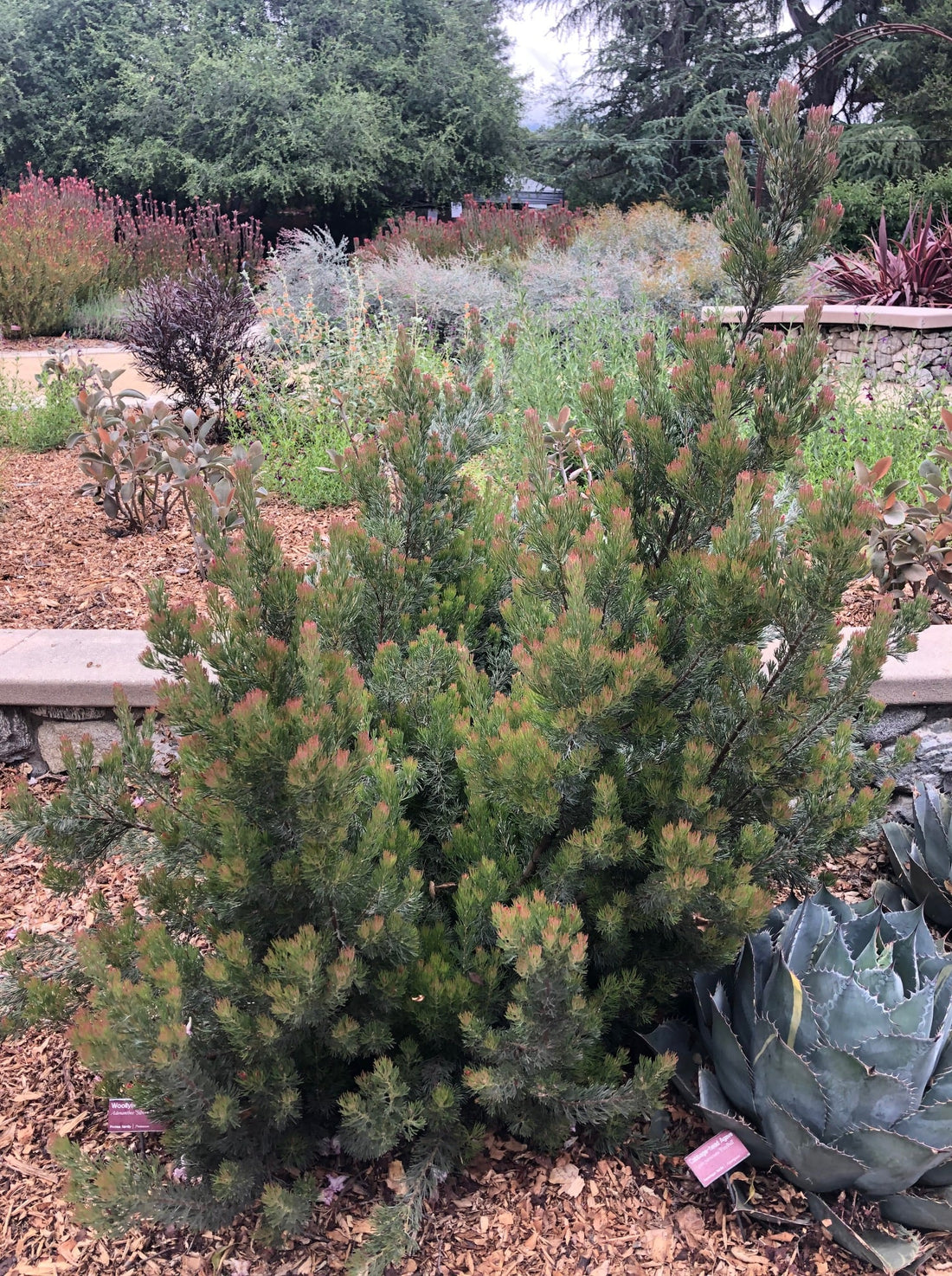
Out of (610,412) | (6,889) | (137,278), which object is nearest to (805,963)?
(610,412)

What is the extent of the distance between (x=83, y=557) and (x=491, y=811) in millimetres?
2983

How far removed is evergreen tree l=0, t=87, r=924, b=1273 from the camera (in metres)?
1.37

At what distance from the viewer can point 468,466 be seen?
4855 millimetres

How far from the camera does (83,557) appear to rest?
13.4 ft

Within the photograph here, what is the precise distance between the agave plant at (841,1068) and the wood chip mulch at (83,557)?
2126 millimetres

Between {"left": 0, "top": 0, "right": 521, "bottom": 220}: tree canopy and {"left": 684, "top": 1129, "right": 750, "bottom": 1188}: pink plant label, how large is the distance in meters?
22.2

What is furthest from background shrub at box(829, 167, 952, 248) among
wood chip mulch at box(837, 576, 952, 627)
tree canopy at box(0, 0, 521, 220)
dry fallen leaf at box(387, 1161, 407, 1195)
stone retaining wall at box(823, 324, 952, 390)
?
dry fallen leaf at box(387, 1161, 407, 1195)

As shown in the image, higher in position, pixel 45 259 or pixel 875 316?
pixel 875 316

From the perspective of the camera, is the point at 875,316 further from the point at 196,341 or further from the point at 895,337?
the point at 196,341

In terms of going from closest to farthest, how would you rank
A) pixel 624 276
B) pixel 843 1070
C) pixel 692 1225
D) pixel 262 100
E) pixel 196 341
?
pixel 843 1070 → pixel 692 1225 → pixel 196 341 → pixel 624 276 → pixel 262 100

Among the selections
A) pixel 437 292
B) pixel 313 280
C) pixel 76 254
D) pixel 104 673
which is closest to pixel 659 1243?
pixel 104 673

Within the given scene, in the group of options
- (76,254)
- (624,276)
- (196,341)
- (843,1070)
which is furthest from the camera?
(76,254)

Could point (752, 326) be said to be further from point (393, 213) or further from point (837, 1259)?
point (393, 213)

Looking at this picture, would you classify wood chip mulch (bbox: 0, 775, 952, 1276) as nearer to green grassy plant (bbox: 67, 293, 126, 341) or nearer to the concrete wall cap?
the concrete wall cap
